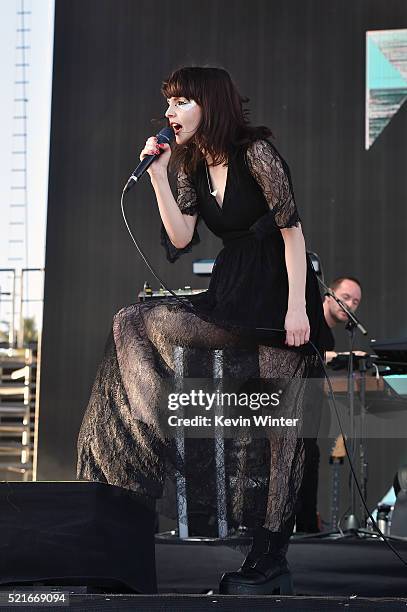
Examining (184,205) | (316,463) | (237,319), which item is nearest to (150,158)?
(184,205)

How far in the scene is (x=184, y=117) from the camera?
2211 mm

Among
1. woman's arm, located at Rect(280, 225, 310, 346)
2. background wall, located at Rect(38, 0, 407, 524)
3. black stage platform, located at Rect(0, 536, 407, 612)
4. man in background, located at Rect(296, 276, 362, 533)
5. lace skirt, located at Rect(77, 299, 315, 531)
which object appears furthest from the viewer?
background wall, located at Rect(38, 0, 407, 524)

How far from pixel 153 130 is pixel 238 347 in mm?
4054

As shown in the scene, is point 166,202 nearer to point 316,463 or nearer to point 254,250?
point 254,250

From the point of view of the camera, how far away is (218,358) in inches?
89.0

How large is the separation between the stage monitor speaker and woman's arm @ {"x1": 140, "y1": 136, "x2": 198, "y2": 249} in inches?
27.1

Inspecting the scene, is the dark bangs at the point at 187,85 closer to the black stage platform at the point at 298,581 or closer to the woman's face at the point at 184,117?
the woman's face at the point at 184,117

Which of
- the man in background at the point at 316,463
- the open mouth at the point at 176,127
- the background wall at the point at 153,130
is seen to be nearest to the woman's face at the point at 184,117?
the open mouth at the point at 176,127

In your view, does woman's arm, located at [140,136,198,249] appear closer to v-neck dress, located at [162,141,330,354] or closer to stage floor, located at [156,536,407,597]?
v-neck dress, located at [162,141,330,354]

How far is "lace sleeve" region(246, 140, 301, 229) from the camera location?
7.08 feet

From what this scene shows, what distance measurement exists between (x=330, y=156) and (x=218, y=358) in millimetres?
3747

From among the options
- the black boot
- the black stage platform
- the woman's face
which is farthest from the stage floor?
the woman's face

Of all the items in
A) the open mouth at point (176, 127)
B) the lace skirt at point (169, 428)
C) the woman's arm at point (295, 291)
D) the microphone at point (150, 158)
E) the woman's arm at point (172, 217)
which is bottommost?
the lace skirt at point (169, 428)

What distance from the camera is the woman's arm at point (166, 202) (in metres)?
2.13
